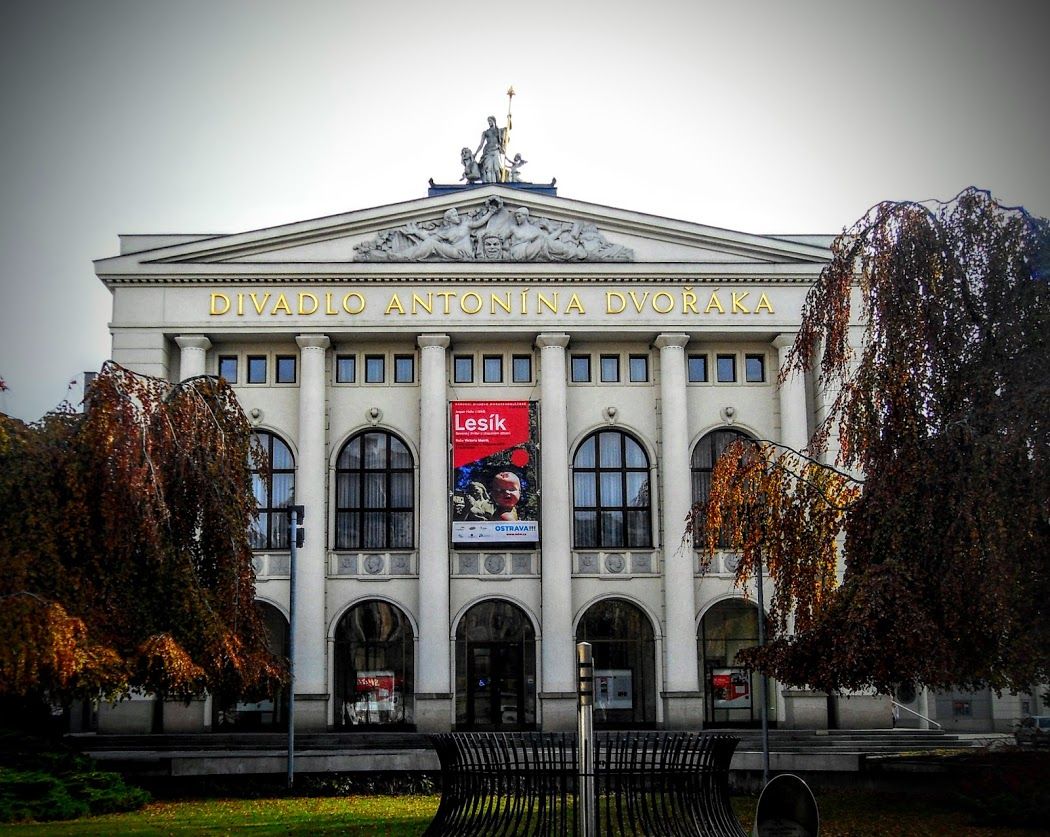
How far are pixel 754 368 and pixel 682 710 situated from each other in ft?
37.3

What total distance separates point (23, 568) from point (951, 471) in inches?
616

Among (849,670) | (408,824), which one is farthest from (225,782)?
(849,670)

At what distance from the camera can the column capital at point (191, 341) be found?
41219 mm

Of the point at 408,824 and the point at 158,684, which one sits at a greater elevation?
the point at 158,684

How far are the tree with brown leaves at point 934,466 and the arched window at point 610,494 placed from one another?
18.9 metres

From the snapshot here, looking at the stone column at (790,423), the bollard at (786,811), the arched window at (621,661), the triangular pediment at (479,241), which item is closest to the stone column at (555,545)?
the arched window at (621,661)

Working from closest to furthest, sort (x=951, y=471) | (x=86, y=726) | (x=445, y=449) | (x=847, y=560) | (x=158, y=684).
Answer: (x=951, y=471)
(x=847, y=560)
(x=158, y=684)
(x=445, y=449)
(x=86, y=726)

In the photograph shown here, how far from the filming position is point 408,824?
21.5m

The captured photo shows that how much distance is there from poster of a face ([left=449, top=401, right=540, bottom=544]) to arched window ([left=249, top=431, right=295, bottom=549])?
527 centimetres

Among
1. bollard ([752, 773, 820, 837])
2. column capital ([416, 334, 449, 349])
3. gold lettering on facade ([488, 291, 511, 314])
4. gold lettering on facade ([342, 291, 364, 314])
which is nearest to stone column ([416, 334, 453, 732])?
column capital ([416, 334, 449, 349])

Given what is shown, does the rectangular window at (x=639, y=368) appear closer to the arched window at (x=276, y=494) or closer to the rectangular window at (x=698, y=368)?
the rectangular window at (x=698, y=368)

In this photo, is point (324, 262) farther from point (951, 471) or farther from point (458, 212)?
point (951, 471)

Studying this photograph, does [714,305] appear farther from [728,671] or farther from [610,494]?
[728,671]

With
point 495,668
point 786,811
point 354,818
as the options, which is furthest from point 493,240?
point 786,811
